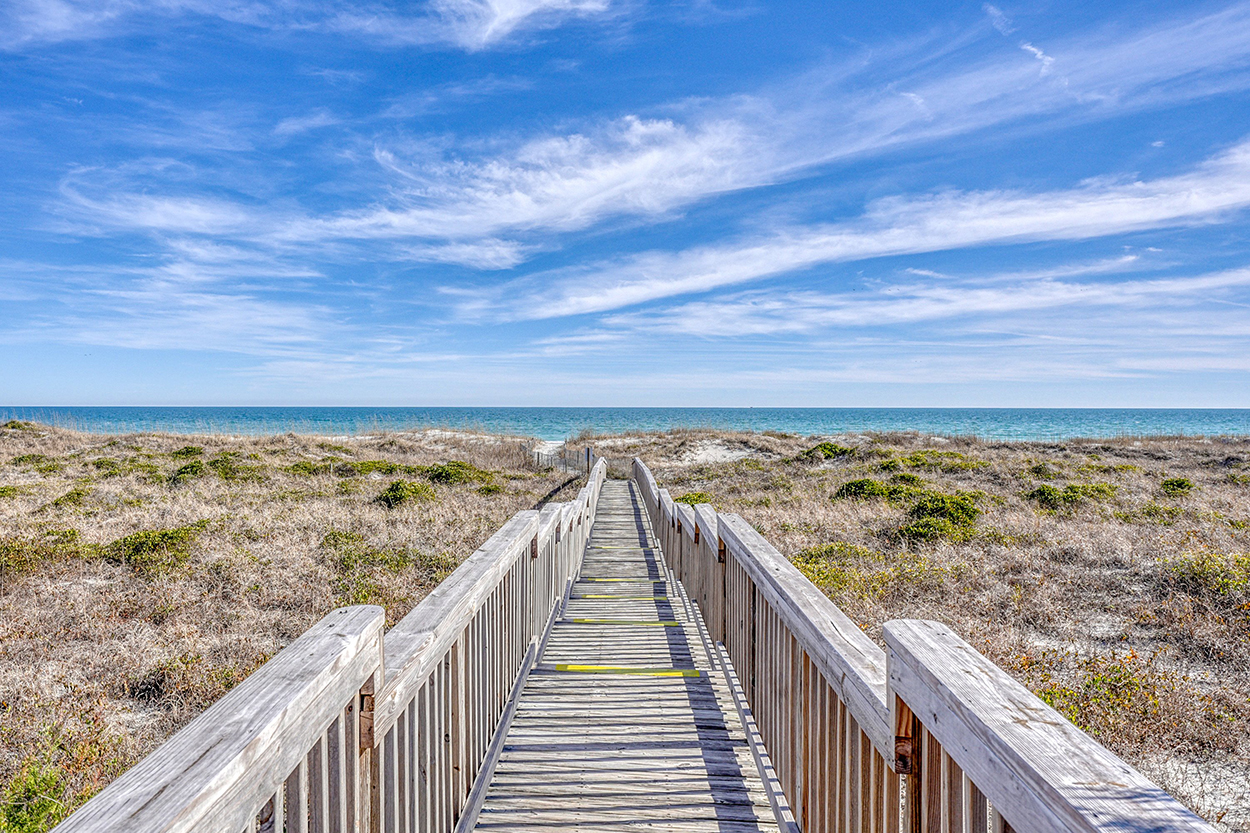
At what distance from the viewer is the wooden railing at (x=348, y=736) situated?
1.04 metres

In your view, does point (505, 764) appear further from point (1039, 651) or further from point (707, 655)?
point (1039, 651)

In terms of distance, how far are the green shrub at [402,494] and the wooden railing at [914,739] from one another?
11314 millimetres

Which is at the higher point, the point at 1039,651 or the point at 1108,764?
the point at 1108,764

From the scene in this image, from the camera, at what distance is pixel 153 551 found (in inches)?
334

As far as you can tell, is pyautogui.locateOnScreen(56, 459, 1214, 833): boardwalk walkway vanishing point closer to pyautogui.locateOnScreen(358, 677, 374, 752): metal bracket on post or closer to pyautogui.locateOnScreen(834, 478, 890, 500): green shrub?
pyautogui.locateOnScreen(358, 677, 374, 752): metal bracket on post

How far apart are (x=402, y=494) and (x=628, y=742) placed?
11.0 metres

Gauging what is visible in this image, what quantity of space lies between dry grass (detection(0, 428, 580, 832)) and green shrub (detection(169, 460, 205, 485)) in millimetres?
64

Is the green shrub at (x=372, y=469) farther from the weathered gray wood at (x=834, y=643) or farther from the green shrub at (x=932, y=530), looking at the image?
the weathered gray wood at (x=834, y=643)

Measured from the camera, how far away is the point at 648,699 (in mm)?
4441

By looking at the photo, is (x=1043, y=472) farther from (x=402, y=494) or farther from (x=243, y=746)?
(x=243, y=746)

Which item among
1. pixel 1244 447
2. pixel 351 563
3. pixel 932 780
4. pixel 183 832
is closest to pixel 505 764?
pixel 932 780

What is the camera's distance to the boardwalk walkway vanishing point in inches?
43.0

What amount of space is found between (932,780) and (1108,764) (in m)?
0.69

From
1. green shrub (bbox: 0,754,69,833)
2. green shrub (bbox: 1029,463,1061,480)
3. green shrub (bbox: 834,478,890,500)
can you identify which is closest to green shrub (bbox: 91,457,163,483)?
green shrub (bbox: 0,754,69,833)
